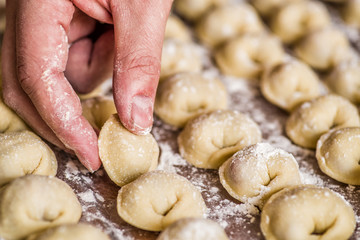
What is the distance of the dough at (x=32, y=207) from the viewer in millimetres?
1020

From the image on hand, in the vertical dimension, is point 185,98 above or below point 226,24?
below

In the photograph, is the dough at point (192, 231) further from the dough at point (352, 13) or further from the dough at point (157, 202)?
the dough at point (352, 13)

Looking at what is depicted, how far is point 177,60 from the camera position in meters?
1.75

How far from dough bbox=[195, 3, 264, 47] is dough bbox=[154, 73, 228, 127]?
48cm

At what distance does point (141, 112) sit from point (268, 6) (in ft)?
4.43

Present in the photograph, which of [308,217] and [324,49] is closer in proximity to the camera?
[308,217]

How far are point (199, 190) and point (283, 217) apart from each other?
0.31m

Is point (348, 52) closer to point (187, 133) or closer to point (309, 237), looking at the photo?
point (187, 133)

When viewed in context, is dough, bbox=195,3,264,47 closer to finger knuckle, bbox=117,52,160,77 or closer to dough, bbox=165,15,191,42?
dough, bbox=165,15,191,42

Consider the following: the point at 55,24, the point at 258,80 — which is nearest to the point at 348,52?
the point at 258,80

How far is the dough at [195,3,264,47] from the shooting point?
1990mm

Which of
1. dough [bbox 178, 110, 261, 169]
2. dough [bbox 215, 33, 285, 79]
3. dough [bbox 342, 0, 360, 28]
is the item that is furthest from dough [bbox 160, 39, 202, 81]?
dough [bbox 342, 0, 360, 28]

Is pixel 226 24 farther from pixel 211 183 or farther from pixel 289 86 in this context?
pixel 211 183

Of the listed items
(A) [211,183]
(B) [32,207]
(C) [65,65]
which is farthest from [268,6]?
(B) [32,207]
